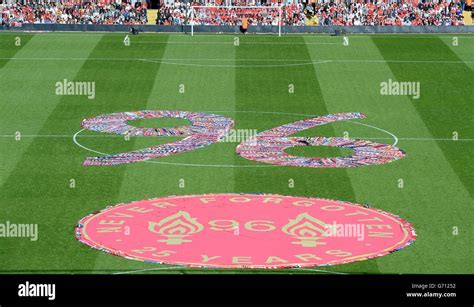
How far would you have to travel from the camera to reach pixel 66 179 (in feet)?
145

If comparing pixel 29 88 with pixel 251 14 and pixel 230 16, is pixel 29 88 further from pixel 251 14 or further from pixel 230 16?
pixel 251 14

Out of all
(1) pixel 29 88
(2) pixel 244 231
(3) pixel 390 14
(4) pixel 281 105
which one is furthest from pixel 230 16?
(2) pixel 244 231

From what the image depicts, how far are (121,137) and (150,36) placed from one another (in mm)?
25248

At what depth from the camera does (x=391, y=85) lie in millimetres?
61938

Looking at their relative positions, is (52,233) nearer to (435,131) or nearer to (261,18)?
(435,131)

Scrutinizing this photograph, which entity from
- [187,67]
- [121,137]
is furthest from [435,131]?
[187,67]

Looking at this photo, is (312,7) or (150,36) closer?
(150,36)

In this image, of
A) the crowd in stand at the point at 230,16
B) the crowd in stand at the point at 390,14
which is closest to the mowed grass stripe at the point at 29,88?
the crowd in stand at the point at 230,16

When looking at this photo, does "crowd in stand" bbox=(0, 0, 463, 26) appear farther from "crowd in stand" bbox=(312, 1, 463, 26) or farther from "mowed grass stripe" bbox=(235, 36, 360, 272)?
"mowed grass stripe" bbox=(235, 36, 360, 272)

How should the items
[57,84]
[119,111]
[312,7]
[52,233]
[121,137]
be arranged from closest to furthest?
1. [52,233]
2. [121,137]
3. [119,111]
4. [57,84]
5. [312,7]

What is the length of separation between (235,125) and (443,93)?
1276cm

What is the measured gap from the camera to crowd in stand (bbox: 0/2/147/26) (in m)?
79.1
